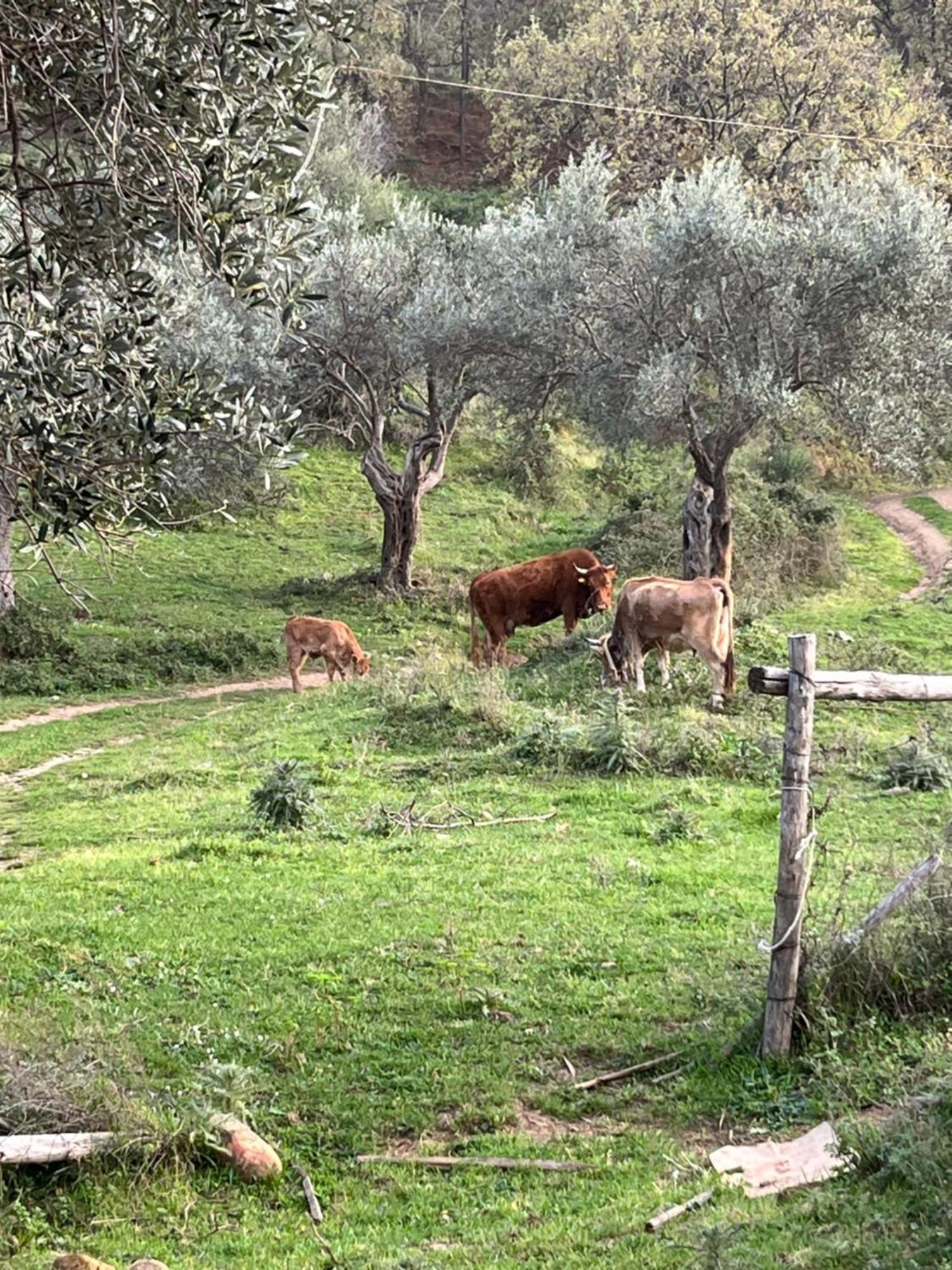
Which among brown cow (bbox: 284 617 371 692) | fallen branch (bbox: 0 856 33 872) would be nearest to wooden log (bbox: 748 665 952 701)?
fallen branch (bbox: 0 856 33 872)

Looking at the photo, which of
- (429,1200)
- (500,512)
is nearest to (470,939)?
(429,1200)

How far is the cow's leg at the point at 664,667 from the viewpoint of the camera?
17.5 metres

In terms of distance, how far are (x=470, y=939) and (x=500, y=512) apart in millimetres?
25080

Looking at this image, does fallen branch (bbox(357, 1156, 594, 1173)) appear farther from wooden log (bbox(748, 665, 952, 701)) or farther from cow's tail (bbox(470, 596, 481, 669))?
cow's tail (bbox(470, 596, 481, 669))

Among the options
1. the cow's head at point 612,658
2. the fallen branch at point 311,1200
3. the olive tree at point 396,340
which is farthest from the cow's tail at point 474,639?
the fallen branch at point 311,1200

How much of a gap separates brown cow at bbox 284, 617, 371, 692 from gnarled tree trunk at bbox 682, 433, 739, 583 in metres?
6.19

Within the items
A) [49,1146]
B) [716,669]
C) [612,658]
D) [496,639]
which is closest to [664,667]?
[612,658]

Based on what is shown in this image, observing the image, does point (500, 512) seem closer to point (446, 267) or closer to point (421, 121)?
point (446, 267)

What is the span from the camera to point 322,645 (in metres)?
21.0

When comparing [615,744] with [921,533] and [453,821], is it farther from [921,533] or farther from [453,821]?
[921,533]

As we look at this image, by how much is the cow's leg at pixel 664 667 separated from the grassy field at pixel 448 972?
26cm

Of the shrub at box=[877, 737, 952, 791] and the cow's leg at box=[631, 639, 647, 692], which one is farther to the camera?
the cow's leg at box=[631, 639, 647, 692]

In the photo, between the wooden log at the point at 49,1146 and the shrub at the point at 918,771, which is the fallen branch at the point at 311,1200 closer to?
the wooden log at the point at 49,1146

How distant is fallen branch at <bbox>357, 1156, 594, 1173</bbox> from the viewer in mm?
6152
